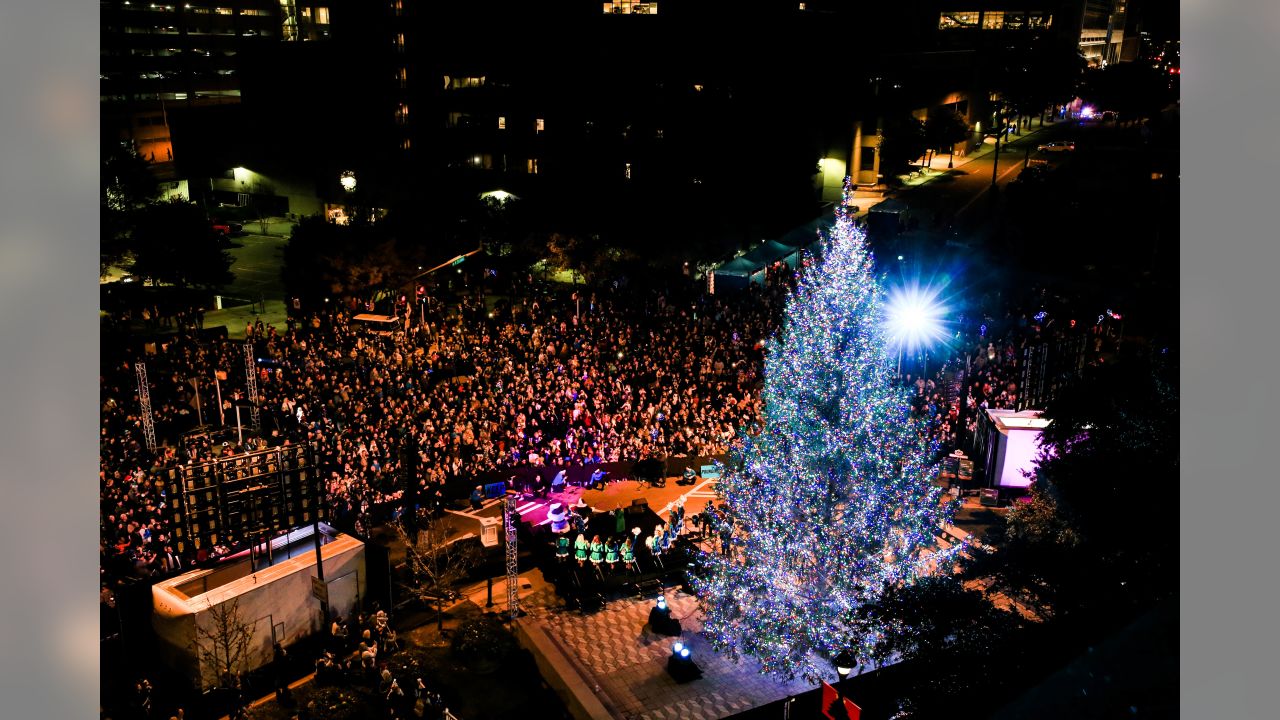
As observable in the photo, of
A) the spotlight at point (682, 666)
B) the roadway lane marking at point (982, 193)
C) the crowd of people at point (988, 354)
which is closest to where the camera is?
the spotlight at point (682, 666)

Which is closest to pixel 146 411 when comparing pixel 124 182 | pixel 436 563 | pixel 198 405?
pixel 198 405

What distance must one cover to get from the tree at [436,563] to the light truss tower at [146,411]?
5.79 metres

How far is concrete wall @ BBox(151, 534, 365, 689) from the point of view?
12688 millimetres

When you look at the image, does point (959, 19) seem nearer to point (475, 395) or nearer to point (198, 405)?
point (475, 395)

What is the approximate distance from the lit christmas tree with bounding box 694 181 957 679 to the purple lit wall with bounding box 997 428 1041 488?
5.64 m

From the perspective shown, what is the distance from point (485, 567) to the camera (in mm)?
15906

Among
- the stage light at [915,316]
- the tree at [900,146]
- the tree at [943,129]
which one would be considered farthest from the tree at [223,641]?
the tree at [943,129]

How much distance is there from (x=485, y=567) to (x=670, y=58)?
2932 cm

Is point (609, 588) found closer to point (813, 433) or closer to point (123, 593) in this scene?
point (813, 433)

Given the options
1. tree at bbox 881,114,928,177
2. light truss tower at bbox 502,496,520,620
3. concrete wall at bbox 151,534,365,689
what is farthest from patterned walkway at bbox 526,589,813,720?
tree at bbox 881,114,928,177

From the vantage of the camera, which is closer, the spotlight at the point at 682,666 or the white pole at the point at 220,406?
the spotlight at the point at 682,666

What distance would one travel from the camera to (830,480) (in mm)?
11320

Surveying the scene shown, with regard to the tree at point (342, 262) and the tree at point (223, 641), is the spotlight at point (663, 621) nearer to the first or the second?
the tree at point (223, 641)

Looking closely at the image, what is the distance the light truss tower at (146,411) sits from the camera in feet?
58.7
